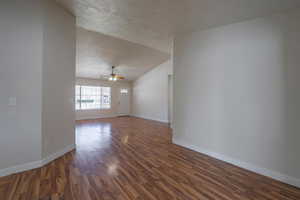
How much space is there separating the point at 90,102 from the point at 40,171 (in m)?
6.29

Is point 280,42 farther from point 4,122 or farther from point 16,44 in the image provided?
point 4,122

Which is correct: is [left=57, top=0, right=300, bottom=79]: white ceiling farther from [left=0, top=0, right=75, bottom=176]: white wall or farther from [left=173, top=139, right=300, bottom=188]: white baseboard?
[left=173, top=139, right=300, bottom=188]: white baseboard

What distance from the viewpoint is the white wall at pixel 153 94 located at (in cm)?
726

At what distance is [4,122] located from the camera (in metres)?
2.12

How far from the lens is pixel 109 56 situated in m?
5.68

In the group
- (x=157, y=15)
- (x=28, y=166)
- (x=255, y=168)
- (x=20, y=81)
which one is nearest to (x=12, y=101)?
(x=20, y=81)

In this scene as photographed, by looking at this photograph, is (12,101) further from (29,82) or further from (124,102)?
(124,102)

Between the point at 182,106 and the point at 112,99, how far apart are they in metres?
6.34

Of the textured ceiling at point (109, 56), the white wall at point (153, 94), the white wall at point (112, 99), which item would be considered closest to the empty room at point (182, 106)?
the textured ceiling at point (109, 56)

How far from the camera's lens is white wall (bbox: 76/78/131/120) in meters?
7.80

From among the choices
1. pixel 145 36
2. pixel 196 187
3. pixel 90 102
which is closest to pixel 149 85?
pixel 90 102

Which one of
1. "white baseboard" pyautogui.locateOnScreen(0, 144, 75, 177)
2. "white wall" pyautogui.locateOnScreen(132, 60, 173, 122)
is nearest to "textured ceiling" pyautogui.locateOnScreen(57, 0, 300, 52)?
"white baseboard" pyautogui.locateOnScreen(0, 144, 75, 177)

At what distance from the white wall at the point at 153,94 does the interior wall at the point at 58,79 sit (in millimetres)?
4781

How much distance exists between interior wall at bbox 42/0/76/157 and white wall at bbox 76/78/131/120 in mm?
5039
